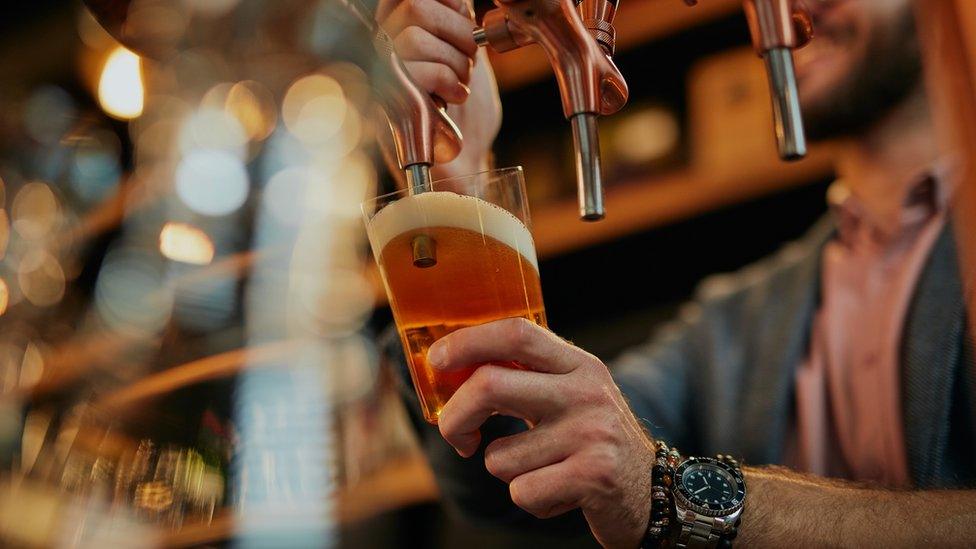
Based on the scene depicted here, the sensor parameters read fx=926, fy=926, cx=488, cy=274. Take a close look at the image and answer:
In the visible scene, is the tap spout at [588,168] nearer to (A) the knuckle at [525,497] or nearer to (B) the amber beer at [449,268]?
(B) the amber beer at [449,268]

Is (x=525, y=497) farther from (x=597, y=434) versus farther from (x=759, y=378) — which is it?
(x=759, y=378)

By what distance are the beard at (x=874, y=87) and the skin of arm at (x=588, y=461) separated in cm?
94

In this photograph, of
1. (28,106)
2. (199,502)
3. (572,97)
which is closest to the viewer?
(572,97)

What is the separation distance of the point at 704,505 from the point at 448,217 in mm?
323

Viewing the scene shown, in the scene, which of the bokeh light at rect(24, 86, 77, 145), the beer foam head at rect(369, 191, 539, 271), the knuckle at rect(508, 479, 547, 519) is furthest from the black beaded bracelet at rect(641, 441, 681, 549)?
the bokeh light at rect(24, 86, 77, 145)

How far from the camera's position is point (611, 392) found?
2.34 ft

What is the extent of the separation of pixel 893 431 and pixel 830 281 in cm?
35

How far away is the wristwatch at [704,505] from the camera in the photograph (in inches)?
29.3

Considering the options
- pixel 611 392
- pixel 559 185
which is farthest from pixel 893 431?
pixel 559 185

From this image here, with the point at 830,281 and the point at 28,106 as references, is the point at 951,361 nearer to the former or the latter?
the point at 830,281

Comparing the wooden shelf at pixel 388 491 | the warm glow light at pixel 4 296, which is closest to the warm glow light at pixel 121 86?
the warm glow light at pixel 4 296

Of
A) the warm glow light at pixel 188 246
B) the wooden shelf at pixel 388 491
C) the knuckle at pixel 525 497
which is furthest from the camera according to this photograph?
the warm glow light at pixel 188 246

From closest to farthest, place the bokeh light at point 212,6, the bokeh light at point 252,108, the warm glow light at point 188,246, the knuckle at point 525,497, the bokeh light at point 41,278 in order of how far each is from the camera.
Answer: the knuckle at point 525,497, the bokeh light at point 212,6, the warm glow light at point 188,246, the bokeh light at point 41,278, the bokeh light at point 252,108

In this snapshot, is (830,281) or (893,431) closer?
(893,431)
